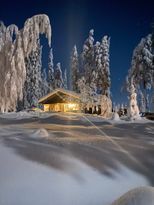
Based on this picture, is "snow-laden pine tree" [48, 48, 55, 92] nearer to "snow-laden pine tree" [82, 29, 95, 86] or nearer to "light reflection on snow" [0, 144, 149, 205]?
"snow-laden pine tree" [82, 29, 95, 86]

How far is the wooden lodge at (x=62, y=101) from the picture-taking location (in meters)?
25.3

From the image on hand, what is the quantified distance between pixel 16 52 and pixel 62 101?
2010 centimetres

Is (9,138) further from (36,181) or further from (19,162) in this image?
(36,181)

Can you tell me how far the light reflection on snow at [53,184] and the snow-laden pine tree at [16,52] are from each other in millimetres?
1537

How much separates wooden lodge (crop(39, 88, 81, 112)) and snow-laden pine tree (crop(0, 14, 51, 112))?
18.5 meters

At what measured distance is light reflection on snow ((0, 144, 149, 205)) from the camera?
441 centimetres

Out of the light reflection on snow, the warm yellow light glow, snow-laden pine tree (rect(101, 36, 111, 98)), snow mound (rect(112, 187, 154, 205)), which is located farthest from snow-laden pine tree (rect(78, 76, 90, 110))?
snow mound (rect(112, 187, 154, 205))

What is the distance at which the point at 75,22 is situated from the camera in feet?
25.3

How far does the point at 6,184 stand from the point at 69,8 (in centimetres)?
518

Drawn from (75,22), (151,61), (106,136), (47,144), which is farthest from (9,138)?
Result: (151,61)

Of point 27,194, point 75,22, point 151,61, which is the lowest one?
point 27,194

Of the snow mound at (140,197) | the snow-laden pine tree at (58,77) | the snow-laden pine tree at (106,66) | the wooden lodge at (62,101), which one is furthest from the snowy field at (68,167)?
the snow-laden pine tree at (58,77)

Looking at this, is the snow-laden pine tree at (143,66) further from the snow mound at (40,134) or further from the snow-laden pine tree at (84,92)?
the snow mound at (40,134)

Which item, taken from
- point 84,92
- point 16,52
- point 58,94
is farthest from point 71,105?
point 16,52
